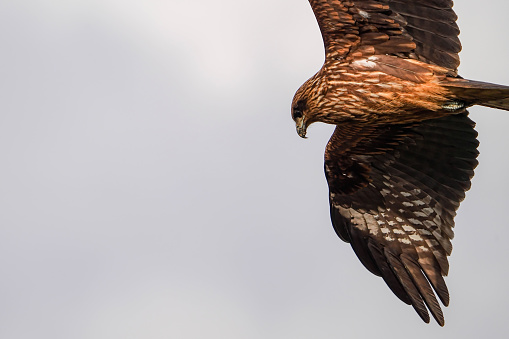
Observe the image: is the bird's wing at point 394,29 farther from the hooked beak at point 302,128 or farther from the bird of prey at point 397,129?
the hooked beak at point 302,128

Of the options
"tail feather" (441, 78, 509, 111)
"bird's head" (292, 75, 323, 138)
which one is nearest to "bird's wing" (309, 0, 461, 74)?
"tail feather" (441, 78, 509, 111)

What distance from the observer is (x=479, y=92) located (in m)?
8.47

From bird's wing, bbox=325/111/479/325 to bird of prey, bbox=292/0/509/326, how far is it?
0.04ft

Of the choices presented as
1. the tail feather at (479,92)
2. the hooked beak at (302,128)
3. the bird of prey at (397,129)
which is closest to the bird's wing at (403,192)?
the bird of prey at (397,129)

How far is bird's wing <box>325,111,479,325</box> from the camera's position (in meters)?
9.83

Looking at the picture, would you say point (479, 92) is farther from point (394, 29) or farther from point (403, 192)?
point (403, 192)

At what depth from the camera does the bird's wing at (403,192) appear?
9828 mm

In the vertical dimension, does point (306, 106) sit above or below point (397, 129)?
above

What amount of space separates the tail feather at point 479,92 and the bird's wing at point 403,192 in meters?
1.12

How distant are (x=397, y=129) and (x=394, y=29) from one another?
1631 millimetres

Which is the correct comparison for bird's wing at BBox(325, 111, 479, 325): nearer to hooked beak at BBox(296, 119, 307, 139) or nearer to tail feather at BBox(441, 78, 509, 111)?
hooked beak at BBox(296, 119, 307, 139)

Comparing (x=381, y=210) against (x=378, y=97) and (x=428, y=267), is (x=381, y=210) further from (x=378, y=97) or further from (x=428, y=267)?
(x=378, y=97)

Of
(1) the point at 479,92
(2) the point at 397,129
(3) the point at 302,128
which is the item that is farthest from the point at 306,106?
(1) the point at 479,92

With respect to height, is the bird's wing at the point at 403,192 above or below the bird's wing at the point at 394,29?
below
